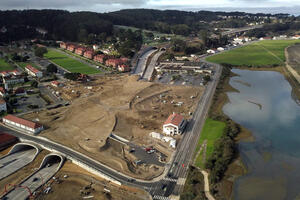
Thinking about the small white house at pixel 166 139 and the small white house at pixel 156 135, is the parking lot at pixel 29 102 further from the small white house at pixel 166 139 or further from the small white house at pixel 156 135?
the small white house at pixel 166 139

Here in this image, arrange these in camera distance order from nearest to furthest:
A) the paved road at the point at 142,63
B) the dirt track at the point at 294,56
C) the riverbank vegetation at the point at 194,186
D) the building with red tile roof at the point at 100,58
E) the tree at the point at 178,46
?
the riverbank vegetation at the point at 194,186
the paved road at the point at 142,63
the building with red tile roof at the point at 100,58
the dirt track at the point at 294,56
the tree at the point at 178,46

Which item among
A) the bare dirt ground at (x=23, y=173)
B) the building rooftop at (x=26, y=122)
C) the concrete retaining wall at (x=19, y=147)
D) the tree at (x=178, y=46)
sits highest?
the tree at (x=178, y=46)

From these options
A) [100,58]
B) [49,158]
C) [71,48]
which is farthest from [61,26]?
[49,158]

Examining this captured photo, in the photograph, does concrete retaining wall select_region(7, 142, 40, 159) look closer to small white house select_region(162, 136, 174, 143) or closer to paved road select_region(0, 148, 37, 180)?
paved road select_region(0, 148, 37, 180)

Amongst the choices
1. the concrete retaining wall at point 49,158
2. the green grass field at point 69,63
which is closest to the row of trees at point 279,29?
the green grass field at point 69,63

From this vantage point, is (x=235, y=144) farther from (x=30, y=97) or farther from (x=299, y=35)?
(x=299, y=35)

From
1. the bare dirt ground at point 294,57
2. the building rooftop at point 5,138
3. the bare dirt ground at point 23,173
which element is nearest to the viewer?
the bare dirt ground at point 23,173

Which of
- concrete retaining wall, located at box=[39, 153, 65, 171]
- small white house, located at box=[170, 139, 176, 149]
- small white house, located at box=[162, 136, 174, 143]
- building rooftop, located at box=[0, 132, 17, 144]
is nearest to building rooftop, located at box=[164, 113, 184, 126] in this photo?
small white house, located at box=[162, 136, 174, 143]

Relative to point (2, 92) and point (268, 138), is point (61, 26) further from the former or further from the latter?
point (268, 138)
